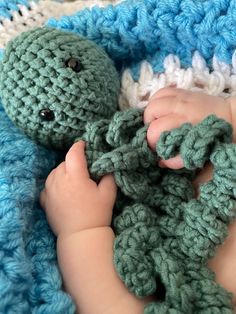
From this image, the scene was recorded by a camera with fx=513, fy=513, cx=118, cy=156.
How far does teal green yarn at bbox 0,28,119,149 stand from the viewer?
79 centimetres

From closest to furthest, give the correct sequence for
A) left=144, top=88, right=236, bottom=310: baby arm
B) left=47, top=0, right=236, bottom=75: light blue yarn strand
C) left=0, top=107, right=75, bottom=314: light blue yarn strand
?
left=0, top=107, right=75, bottom=314: light blue yarn strand → left=144, top=88, right=236, bottom=310: baby arm → left=47, top=0, right=236, bottom=75: light blue yarn strand

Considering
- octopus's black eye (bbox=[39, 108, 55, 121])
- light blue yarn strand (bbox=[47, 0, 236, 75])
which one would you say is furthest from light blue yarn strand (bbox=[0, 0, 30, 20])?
octopus's black eye (bbox=[39, 108, 55, 121])

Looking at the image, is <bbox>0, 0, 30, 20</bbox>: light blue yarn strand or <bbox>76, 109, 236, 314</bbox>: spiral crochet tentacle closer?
<bbox>76, 109, 236, 314</bbox>: spiral crochet tentacle

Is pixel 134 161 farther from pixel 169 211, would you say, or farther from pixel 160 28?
pixel 160 28

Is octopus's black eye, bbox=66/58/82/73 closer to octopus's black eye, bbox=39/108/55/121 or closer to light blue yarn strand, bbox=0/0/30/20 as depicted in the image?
octopus's black eye, bbox=39/108/55/121

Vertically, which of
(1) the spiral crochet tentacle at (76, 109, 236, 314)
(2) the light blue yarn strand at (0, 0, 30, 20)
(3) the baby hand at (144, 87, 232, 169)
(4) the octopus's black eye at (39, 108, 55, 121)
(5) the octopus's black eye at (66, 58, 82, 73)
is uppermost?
(2) the light blue yarn strand at (0, 0, 30, 20)

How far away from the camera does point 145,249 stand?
71cm

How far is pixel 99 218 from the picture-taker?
747 mm

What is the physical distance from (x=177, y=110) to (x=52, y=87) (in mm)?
196

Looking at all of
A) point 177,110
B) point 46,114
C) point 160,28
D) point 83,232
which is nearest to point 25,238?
point 83,232

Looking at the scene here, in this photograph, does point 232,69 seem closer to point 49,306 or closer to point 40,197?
point 40,197

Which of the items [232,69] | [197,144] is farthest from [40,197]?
[232,69]

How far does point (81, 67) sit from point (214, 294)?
401mm

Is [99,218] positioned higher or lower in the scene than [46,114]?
lower
